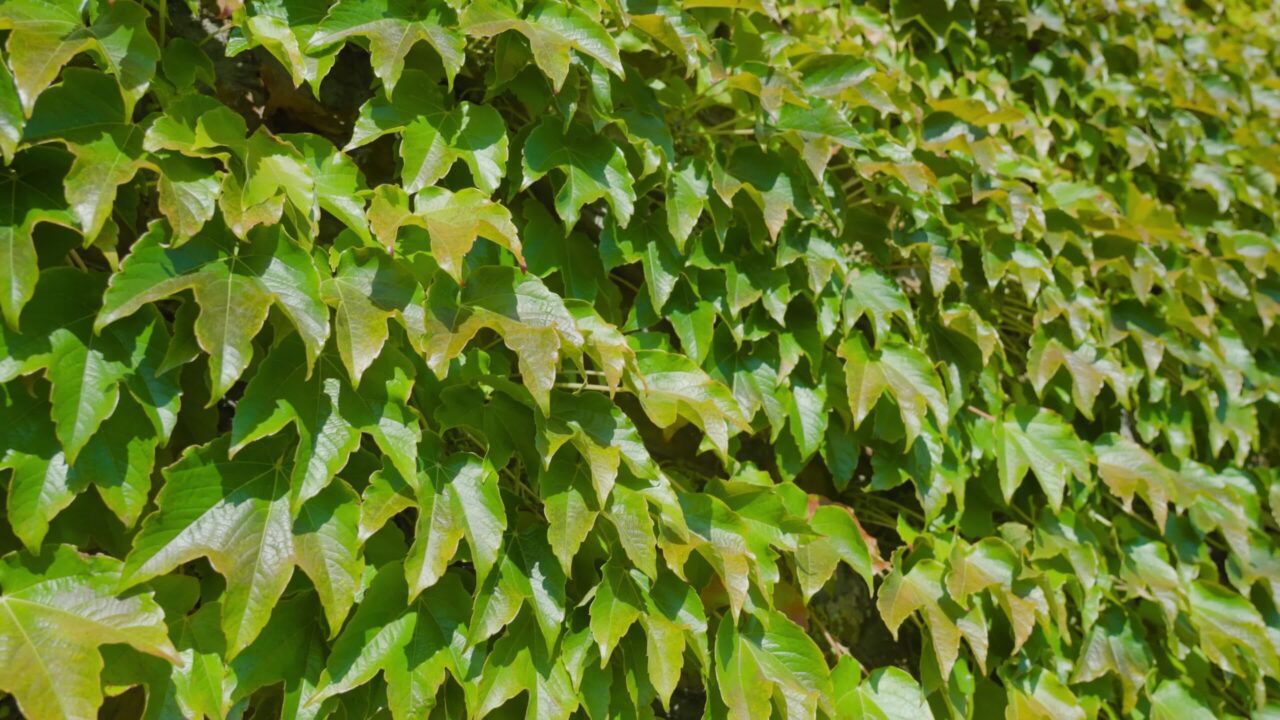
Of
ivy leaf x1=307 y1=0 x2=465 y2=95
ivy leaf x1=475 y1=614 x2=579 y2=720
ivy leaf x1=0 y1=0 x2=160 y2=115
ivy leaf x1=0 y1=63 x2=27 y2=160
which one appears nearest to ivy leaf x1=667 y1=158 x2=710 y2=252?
ivy leaf x1=307 y1=0 x2=465 y2=95

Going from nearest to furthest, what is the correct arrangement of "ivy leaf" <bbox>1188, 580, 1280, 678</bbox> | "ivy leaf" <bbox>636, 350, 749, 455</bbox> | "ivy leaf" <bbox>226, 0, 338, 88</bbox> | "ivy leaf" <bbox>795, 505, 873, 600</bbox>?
1. "ivy leaf" <bbox>226, 0, 338, 88</bbox>
2. "ivy leaf" <bbox>636, 350, 749, 455</bbox>
3. "ivy leaf" <bbox>795, 505, 873, 600</bbox>
4. "ivy leaf" <bbox>1188, 580, 1280, 678</bbox>

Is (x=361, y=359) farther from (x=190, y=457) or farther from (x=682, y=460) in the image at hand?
(x=682, y=460)

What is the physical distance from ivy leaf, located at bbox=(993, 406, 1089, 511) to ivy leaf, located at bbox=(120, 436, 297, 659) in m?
1.32

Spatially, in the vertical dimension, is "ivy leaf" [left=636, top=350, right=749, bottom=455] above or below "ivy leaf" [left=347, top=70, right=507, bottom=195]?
below

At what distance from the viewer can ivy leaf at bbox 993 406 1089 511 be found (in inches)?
68.8

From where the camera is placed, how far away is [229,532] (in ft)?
3.34

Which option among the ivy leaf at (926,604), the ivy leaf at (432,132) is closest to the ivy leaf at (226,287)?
the ivy leaf at (432,132)

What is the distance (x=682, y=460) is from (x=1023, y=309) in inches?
36.5

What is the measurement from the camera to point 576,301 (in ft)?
4.06

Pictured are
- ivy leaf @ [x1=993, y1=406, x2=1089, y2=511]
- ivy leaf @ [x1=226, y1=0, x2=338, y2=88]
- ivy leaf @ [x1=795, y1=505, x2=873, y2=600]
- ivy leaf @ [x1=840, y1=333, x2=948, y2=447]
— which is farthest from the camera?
ivy leaf @ [x1=993, y1=406, x2=1089, y2=511]

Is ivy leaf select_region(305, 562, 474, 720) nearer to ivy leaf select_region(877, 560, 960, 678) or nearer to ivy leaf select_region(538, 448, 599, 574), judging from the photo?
ivy leaf select_region(538, 448, 599, 574)

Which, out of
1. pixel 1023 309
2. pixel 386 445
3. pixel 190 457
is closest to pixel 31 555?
pixel 190 457

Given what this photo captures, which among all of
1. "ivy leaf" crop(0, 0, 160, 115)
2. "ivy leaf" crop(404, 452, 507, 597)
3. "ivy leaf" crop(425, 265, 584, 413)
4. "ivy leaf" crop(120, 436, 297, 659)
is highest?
"ivy leaf" crop(0, 0, 160, 115)

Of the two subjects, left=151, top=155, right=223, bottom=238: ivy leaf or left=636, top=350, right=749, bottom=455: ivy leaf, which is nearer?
left=151, top=155, right=223, bottom=238: ivy leaf
